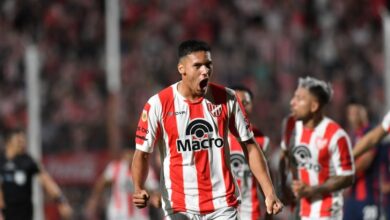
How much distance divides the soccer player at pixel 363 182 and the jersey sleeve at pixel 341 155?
1.82m

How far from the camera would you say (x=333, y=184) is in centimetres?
837

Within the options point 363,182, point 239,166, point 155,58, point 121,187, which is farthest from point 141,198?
point 155,58

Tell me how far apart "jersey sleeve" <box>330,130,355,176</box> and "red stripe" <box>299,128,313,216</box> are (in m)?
0.24

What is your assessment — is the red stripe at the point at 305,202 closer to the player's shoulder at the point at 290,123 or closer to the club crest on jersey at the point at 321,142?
the club crest on jersey at the point at 321,142

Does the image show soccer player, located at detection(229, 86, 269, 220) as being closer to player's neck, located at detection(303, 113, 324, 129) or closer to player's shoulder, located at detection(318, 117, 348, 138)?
player's neck, located at detection(303, 113, 324, 129)

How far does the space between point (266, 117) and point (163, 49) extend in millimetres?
4456

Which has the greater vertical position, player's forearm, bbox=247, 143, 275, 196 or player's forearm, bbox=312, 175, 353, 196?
player's forearm, bbox=247, 143, 275, 196

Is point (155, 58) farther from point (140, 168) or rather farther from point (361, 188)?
point (140, 168)

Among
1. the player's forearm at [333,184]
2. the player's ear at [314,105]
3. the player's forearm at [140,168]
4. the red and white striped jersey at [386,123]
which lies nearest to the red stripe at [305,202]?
the player's forearm at [333,184]

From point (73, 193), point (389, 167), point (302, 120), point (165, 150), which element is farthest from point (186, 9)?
point (165, 150)

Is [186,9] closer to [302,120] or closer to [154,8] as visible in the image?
[154,8]

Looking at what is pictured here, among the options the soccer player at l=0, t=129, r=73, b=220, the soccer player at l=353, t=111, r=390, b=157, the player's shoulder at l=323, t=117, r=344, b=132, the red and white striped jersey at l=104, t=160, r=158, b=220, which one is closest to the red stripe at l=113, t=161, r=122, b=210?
the red and white striped jersey at l=104, t=160, r=158, b=220

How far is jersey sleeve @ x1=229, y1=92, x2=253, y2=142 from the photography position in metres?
6.97

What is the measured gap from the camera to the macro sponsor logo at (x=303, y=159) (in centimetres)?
855
